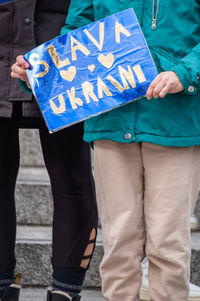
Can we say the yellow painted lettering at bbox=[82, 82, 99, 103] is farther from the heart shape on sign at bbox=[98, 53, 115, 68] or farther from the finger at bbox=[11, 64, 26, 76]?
the finger at bbox=[11, 64, 26, 76]

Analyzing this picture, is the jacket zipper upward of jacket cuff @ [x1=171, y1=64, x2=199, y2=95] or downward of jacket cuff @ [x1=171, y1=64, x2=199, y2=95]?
upward

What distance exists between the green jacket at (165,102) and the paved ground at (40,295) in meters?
1.17

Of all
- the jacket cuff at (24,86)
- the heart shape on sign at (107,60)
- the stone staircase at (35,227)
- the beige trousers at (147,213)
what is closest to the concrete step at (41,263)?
the stone staircase at (35,227)

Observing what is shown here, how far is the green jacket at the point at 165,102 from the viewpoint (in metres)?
2.30

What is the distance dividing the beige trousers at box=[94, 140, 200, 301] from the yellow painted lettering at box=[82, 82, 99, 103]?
0.61 feet

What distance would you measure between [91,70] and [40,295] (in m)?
1.38

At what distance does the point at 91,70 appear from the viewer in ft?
7.67

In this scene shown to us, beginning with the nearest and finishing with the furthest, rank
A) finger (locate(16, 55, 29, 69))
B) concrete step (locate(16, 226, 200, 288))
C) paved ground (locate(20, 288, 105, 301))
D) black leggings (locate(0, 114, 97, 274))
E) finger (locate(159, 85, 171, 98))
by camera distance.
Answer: finger (locate(159, 85, 171, 98)) < finger (locate(16, 55, 29, 69)) < black leggings (locate(0, 114, 97, 274)) < paved ground (locate(20, 288, 105, 301)) < concrete step (locate(16, 226, 200, 288))

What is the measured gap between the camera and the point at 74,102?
2330 millimetres

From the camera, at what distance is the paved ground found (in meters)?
3.24

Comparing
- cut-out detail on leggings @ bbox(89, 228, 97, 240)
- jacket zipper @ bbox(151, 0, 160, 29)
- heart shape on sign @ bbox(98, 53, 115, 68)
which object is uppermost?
jacket zipper @ bbox(151, 0, 160, 29)

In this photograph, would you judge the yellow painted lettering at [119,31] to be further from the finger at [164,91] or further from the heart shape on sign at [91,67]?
the finger at [164,91]

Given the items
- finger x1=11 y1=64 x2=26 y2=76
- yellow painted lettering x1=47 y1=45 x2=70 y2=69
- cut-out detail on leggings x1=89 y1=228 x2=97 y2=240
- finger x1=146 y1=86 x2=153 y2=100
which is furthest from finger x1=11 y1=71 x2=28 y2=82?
cut-out detail on leggings x1=89 y1=228 x2=97 y2=240

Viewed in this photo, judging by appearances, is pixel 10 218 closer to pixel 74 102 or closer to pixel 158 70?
pixel 74 102
